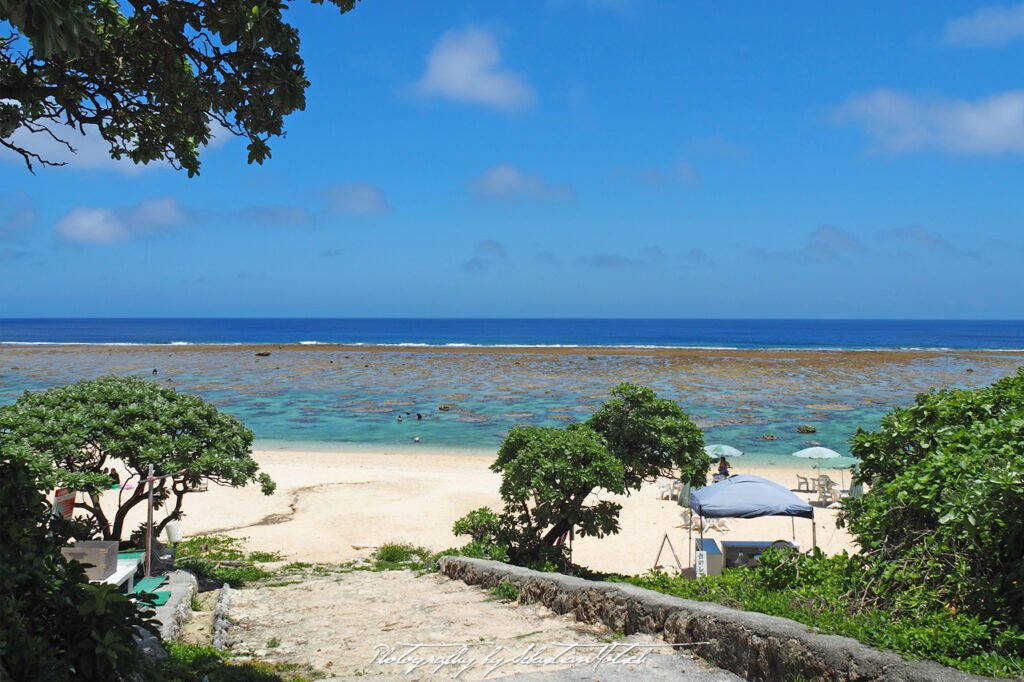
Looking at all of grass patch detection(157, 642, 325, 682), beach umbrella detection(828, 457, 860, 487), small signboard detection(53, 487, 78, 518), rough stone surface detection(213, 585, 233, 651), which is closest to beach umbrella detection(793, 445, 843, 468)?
beach umbrella detection(828, 457, 860, 487)

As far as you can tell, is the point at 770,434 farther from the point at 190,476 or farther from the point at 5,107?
the point at 5,107

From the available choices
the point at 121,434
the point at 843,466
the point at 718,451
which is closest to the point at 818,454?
the point at 718,451

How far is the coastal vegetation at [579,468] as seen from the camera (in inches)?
407

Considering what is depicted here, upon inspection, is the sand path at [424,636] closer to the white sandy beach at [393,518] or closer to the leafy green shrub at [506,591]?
the leafy green shrub at [506,591]

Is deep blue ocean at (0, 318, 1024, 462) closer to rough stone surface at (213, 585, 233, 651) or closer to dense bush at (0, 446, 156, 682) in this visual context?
rough stone surface at (213, 585, 233, 651)

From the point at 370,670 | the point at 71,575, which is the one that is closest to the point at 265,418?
the point at 370,670

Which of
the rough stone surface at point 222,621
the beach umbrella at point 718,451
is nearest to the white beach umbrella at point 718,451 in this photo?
the beach umbrella at point 718,451

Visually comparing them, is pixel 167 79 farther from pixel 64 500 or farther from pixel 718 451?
pixel 718 451

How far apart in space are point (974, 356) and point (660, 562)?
255 ft

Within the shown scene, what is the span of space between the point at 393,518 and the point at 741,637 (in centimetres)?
1220

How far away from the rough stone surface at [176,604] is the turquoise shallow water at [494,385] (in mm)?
16628

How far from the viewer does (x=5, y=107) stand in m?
4.89

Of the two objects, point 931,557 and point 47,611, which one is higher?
point 47,611

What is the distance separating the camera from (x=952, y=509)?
4.89m
